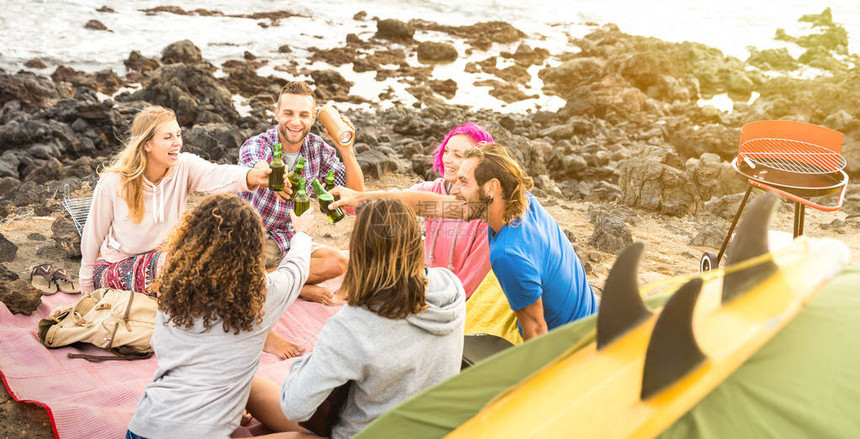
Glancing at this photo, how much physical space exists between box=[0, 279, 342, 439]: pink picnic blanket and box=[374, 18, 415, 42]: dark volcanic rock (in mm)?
19945

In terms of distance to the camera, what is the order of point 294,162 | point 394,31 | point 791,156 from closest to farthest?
point 791,156, point 294,162, point 394,31

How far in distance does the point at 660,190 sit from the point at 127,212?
19.0 ft

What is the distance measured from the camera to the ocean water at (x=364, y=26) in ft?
57.3

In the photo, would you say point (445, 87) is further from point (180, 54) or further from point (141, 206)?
point (141, 206)

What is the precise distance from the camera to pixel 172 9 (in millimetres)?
24406

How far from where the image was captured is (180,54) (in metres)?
17.1

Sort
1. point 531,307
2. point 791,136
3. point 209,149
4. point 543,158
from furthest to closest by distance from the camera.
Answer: point 543,158
point 209,149
point 791,136
point 531,307

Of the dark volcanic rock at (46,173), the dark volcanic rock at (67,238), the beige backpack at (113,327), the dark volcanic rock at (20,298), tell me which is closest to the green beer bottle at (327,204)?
the beige backpack at (113,327)

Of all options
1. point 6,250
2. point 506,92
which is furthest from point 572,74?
point 6,250

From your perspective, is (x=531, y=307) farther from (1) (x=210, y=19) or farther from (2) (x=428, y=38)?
(1) (x=210, y=19)

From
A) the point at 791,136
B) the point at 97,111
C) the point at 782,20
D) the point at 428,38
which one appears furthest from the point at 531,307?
the point at 782,20

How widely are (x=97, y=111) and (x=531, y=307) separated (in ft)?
33.7

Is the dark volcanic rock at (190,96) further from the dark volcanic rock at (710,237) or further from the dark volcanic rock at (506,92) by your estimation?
the dark volcanic rock at (710,237)

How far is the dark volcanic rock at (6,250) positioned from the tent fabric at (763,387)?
4.28m
